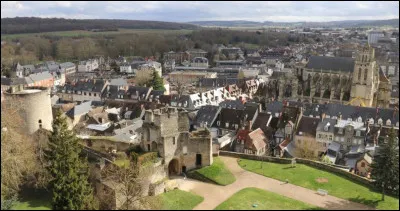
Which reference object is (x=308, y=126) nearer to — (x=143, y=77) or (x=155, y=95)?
(x=155, y=95)

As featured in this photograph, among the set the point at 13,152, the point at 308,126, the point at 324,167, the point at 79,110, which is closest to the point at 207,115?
the point at 308,126

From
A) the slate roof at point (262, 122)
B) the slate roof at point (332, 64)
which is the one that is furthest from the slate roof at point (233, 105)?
the slate roof at point (332, 64)

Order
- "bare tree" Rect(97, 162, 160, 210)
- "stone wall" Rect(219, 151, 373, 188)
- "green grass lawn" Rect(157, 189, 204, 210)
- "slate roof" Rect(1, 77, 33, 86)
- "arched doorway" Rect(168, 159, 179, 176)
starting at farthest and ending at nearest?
"slate roof" Rect(1, 77, 33, 86) < "arched doorway" Rect(168, 159, 179, 176) < "stone wall" Rect(219, 151, 373, 188) < "green grass lawn" Rect(157, 189, 204, 210) < "bare tree" Rect(97, 162, 160, 210)

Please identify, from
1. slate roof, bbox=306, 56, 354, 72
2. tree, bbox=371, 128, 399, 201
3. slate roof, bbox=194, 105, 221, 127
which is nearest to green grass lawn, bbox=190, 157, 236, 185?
tree, bbox=371, 128, 399, 201

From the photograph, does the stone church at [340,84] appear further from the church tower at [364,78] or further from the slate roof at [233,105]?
the slate roof at [233,105]

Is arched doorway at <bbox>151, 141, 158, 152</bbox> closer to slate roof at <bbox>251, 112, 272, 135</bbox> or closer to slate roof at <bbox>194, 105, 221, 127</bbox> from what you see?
slate roof at <bbox>194, 105, 221, 127</bbox>

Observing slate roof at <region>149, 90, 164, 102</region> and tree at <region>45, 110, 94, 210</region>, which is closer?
tree at <region>45, 110, 94, 210</region>

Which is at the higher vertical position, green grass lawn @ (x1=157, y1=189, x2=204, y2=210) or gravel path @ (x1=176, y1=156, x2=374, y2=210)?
green grass lawn @ (x1=157, y1=189, x2=204, y2=210)
